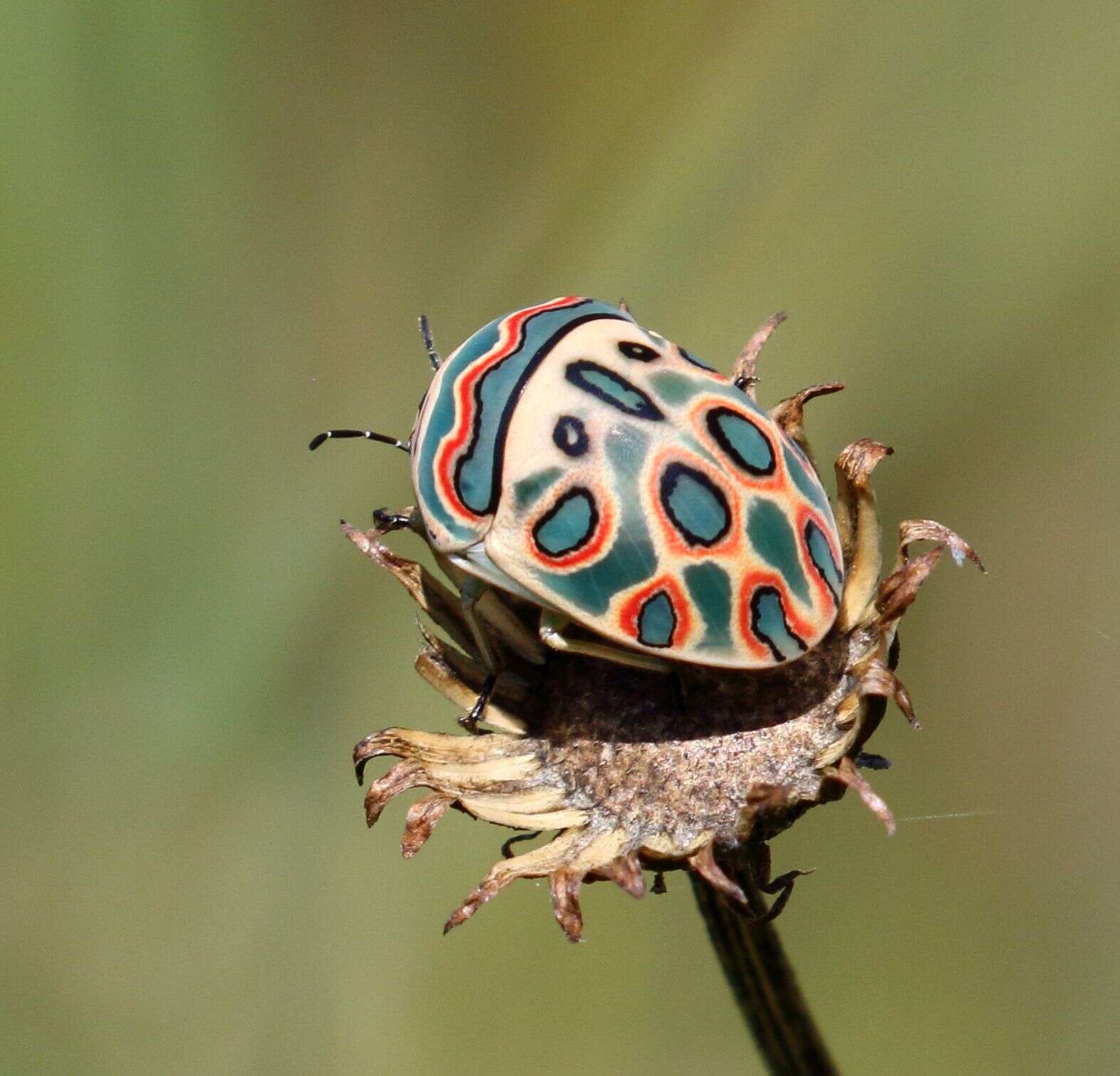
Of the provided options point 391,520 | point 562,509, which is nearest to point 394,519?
point 391,520

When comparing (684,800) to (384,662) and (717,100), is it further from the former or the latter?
(717,100)

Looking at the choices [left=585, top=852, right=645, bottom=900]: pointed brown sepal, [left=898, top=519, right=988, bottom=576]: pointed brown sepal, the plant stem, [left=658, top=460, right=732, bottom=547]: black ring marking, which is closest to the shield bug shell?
[left=658, top=460, right=732, bottom=547]: black ring marking

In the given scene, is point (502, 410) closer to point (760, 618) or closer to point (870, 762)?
point (760, 618)

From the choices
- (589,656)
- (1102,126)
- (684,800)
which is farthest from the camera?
(1102,126)

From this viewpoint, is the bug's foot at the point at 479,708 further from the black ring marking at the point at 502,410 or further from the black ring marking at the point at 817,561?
the black ring marking at the point at 817,561

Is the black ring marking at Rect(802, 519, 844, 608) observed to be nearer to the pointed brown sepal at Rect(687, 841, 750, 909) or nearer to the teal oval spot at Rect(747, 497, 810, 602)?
the teal oval spot at Rect(747, 497, 810, 602)

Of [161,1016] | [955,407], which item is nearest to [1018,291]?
[955,407]
